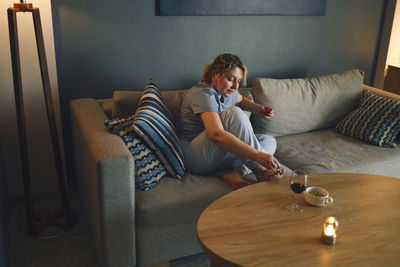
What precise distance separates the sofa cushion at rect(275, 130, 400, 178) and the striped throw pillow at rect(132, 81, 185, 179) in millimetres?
741

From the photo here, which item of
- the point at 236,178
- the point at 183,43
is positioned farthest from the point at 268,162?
the point at 183,43

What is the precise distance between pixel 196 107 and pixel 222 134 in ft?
0.78

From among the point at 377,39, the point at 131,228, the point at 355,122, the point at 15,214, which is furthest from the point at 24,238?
the point at 377,39

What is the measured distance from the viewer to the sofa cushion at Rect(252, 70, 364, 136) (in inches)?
108

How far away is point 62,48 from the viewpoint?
2.47 metres

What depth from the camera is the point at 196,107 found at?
2184 millimetres

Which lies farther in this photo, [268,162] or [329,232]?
[268,162]

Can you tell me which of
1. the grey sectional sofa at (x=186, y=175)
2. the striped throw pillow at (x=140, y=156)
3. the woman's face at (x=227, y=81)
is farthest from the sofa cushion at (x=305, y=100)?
the striped throw pillow at (x=140, y=156)

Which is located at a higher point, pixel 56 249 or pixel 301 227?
pixel 301 227

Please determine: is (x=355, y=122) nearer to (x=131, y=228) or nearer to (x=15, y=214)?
(x=131, y=228)

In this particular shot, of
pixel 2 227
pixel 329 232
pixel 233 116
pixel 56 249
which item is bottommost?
pixel 56 249

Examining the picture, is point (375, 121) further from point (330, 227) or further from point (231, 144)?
point (330, 227)

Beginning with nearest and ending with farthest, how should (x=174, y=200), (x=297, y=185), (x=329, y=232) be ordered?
(x=329, y=232)
(x=297, y=185)
(x=174, y=200)

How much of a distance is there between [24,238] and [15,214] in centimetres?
29
